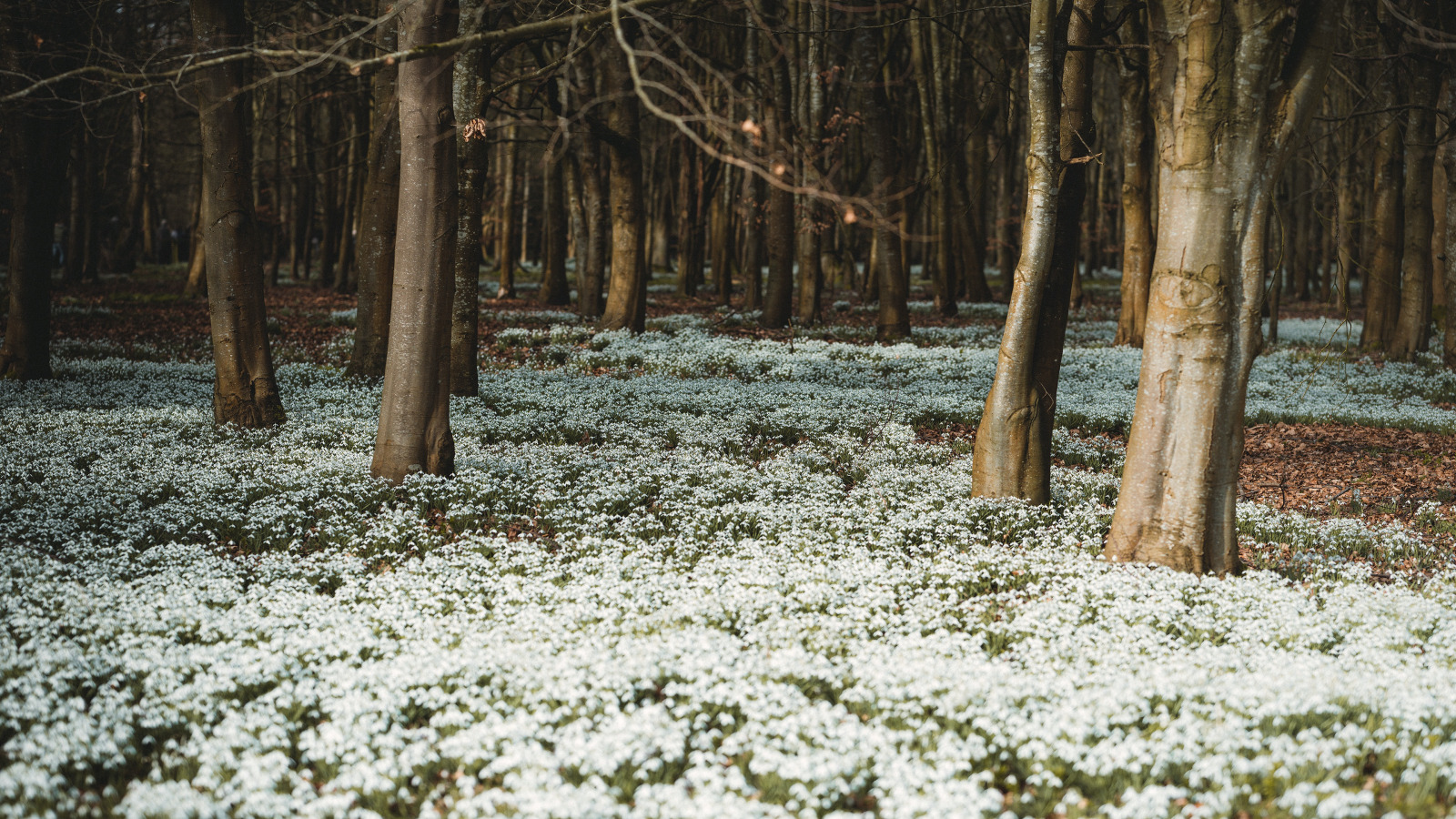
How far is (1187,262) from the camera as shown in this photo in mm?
6660

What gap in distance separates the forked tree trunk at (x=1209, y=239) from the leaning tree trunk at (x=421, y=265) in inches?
237

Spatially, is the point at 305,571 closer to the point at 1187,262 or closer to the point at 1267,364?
the point at 1187,262

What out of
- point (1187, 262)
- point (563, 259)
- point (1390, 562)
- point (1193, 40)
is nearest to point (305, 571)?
point (1187, 262)

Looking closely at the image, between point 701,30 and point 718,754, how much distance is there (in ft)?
99.6

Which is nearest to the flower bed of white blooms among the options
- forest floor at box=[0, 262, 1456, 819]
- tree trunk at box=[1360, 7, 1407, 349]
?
forest floor at box=[0, 262, 1456, 819]

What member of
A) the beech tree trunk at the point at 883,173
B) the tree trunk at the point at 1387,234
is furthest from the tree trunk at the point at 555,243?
the tree trunk at the point at 1387,234

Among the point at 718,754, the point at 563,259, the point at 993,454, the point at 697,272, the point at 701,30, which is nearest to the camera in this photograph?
the point at 718,754

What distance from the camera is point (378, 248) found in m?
14.7

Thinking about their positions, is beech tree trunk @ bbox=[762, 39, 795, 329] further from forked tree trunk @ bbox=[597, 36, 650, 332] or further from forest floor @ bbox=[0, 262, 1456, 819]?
forest floor @ bbox=[0, 262, 1456, 819]

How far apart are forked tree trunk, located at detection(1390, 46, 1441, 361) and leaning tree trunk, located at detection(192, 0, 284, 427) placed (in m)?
21.5

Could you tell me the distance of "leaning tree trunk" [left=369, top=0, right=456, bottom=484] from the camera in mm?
8609

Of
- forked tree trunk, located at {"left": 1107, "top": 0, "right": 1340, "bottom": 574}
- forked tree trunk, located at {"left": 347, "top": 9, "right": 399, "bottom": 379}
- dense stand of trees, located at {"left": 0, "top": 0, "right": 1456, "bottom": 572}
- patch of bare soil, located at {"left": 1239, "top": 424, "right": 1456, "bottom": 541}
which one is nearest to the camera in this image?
forked tree trunk, located at {"left": 1107, "top": 0, "right": 1340, "bottom": 574}

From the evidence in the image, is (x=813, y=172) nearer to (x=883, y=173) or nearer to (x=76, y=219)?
(x=883, y=173)

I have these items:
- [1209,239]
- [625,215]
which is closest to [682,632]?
[1209,239]
